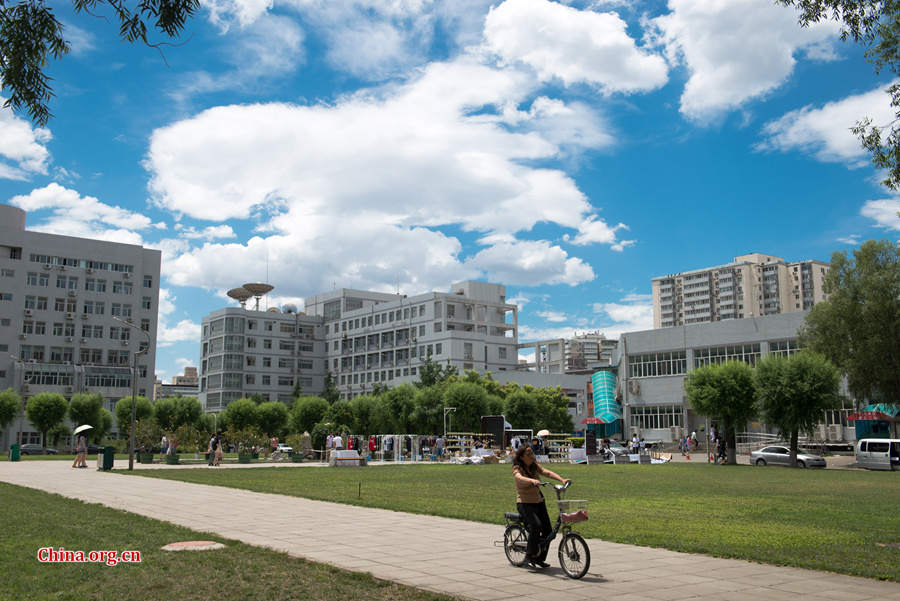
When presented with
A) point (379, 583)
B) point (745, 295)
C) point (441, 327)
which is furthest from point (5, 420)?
point (745, 295)

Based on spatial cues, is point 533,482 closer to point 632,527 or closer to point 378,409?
point 632,527

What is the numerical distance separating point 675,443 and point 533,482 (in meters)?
70.9

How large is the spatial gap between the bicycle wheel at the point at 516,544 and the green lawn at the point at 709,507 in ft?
9.82

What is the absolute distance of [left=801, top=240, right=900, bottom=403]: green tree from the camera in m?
53.8

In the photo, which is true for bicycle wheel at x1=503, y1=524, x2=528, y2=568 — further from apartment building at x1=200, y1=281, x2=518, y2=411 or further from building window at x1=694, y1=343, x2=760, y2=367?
apartment building at x1=200, y1=281, x2=518, y2=411

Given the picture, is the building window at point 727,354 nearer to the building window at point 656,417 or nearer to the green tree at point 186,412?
the building window at point 656,417

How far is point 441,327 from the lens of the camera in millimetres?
113875

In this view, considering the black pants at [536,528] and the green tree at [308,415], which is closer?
the black pants at [536,528]

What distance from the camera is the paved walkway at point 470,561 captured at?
8945 millimetres

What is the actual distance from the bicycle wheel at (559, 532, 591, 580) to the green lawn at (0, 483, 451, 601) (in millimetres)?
2159

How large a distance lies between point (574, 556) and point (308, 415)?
82.6 m

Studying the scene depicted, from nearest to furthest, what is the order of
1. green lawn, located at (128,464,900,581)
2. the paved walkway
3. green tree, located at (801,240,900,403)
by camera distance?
the paved walkway, green lawn, located at (128,464,900,581), green tree, located at (801,240,900,403)

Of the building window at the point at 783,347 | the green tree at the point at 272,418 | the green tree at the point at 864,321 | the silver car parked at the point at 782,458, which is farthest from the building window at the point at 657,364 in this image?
the green tree at the point at 272,418

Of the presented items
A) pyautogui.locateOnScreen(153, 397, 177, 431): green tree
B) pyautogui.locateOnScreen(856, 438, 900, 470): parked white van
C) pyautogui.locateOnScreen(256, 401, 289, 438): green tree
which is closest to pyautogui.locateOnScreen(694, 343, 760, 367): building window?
pyautogui.locateOnScreen(856, 438, 900, 470): parked white van
